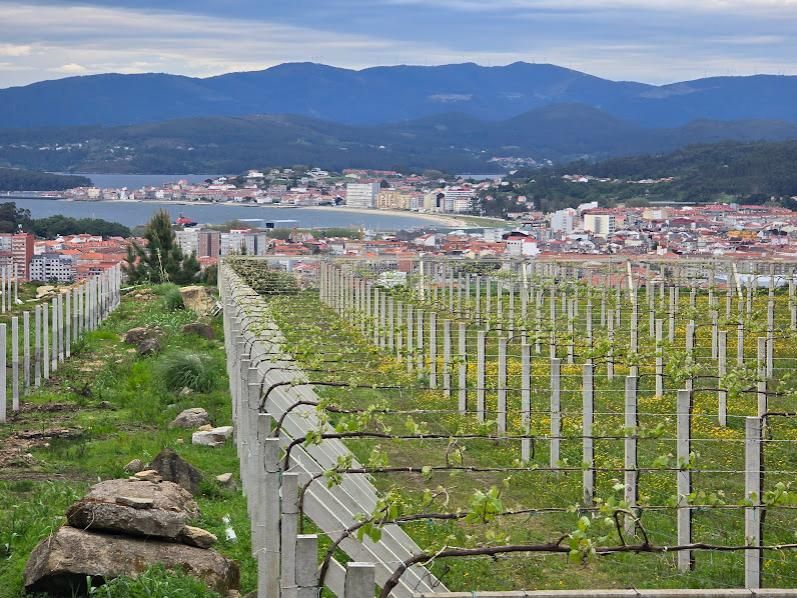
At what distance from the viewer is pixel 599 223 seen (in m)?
81.5

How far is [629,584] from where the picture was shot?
1014 cm

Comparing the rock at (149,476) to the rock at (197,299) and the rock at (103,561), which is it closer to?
the rock at (103,561)

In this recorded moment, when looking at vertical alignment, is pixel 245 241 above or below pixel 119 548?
below

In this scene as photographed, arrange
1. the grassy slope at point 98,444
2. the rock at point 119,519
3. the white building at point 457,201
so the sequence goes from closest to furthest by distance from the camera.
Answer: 1. the rock at point 119,519
2. the grassy slope at point 98,444
3. the white building at point 457,201

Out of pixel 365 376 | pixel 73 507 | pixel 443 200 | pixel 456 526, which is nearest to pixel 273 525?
pixel 73 507

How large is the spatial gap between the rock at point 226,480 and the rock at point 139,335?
1341 cm

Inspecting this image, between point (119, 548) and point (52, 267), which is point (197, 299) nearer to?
point (119, 548)

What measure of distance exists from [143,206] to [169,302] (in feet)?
511

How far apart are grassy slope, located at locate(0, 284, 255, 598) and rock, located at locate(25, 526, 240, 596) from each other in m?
0.35

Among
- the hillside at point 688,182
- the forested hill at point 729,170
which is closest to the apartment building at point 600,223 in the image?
the hillside at point 688,182

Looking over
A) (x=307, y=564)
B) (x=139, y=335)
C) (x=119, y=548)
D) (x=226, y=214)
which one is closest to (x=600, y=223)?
(x=139, y=335)

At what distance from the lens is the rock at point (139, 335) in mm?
27019

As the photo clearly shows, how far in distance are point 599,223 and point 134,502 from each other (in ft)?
239

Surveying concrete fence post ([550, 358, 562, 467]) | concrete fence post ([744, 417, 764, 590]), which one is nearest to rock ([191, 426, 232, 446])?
concrete fence post ([550, 358, 562, 467])
